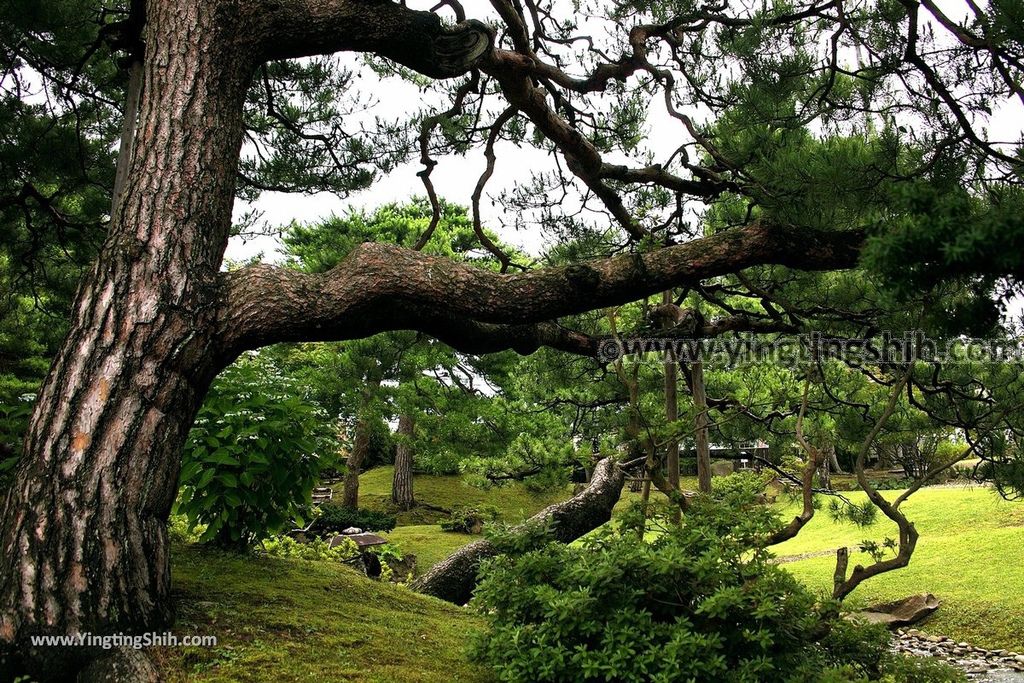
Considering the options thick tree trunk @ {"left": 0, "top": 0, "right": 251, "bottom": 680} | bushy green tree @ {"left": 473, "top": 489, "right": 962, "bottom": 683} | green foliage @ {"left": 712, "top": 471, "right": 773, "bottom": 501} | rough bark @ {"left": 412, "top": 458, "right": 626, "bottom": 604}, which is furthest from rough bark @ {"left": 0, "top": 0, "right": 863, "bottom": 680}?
rough bark @ {"left": 412, "top": 458, "right": 626, "bottom": 604}

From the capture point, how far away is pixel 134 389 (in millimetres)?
2504

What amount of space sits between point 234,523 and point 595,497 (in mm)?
2348

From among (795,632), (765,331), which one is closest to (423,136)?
(765,331)

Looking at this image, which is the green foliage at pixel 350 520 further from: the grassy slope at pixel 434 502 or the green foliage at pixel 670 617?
the green foliage at pixel 670 617

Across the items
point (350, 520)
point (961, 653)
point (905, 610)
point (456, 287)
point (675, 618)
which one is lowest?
point (961, 653)

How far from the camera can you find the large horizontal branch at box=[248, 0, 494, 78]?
118 inches

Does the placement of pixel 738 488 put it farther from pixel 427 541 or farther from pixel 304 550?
pixel 427 541

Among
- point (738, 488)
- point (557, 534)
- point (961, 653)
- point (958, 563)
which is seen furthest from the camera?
point (958, 563)

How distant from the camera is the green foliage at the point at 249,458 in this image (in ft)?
10.6

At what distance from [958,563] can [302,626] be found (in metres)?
7.10

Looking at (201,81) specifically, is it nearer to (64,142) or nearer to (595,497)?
(64,142)
